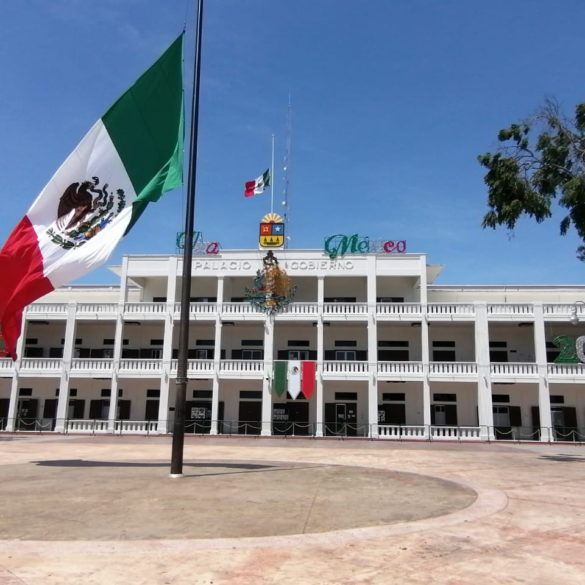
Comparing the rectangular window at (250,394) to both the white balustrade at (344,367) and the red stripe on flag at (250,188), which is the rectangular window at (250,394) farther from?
the red stripe on flag at (250,188)

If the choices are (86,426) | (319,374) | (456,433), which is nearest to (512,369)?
(456,433)

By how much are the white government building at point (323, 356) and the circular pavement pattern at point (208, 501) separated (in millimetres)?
20702

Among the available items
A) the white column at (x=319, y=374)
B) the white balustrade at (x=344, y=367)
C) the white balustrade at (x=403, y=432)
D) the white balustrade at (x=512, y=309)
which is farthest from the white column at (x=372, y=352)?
the white balustrade at (x=512, y=309)

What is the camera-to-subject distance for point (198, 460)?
1848 centimetres

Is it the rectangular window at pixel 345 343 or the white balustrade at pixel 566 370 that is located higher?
the rectangular window at pixel 345 343

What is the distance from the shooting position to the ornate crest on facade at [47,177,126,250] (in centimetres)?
1420

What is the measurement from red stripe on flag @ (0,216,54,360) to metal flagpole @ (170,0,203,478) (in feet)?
10.6

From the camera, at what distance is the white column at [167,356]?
35906 millimetres

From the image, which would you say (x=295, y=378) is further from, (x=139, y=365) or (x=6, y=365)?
(x=6, y=365)

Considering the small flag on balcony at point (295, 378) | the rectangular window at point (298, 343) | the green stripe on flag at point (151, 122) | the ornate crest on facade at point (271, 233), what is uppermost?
the ornate crest on facade at point (271, 233)

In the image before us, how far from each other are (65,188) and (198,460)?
9.31m

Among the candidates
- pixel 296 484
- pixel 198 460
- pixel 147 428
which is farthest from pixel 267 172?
pixel 296 484

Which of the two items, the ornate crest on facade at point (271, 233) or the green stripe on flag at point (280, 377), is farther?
the ornate crest on facade at point (271, 233)

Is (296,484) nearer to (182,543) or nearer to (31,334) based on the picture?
(182,543)
